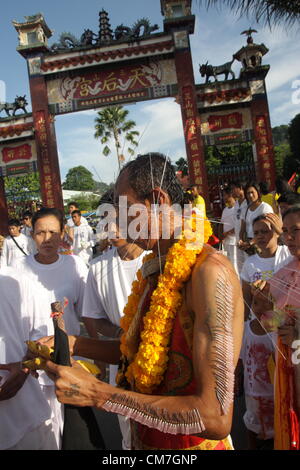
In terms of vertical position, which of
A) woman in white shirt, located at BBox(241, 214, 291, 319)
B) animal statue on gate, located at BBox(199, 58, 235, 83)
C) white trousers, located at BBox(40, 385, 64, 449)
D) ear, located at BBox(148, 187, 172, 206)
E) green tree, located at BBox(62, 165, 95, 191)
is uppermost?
animal statue on gate, located at BBox(199, 58, 235, 83)

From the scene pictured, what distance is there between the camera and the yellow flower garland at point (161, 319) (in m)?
1.28

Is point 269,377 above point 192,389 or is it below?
below

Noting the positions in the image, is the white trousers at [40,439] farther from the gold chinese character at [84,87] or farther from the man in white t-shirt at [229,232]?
the gold chinese character at [84,87]

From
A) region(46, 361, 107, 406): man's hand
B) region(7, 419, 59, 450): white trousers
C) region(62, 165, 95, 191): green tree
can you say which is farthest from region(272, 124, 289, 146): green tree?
region(46, 361, 107, 406): man's hand

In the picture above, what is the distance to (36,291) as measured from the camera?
87.7 inches

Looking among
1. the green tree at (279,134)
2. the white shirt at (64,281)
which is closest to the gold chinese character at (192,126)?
the white shirt at (64,281)

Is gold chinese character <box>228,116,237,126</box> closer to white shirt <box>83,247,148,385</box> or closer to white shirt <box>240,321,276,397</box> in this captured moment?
white shirt <box>240,321,276,397</box>

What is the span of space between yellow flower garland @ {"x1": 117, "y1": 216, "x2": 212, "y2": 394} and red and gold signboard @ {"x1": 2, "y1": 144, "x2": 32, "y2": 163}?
42.8ft

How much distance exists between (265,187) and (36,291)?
4.59 metres

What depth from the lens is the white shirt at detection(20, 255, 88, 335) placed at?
8.21 ft

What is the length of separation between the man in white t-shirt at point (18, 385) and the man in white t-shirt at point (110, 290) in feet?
1.27

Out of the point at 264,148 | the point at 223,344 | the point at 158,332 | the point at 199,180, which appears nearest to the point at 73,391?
the point at 158,332

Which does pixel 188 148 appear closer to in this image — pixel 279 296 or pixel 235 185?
pixel 235 185
